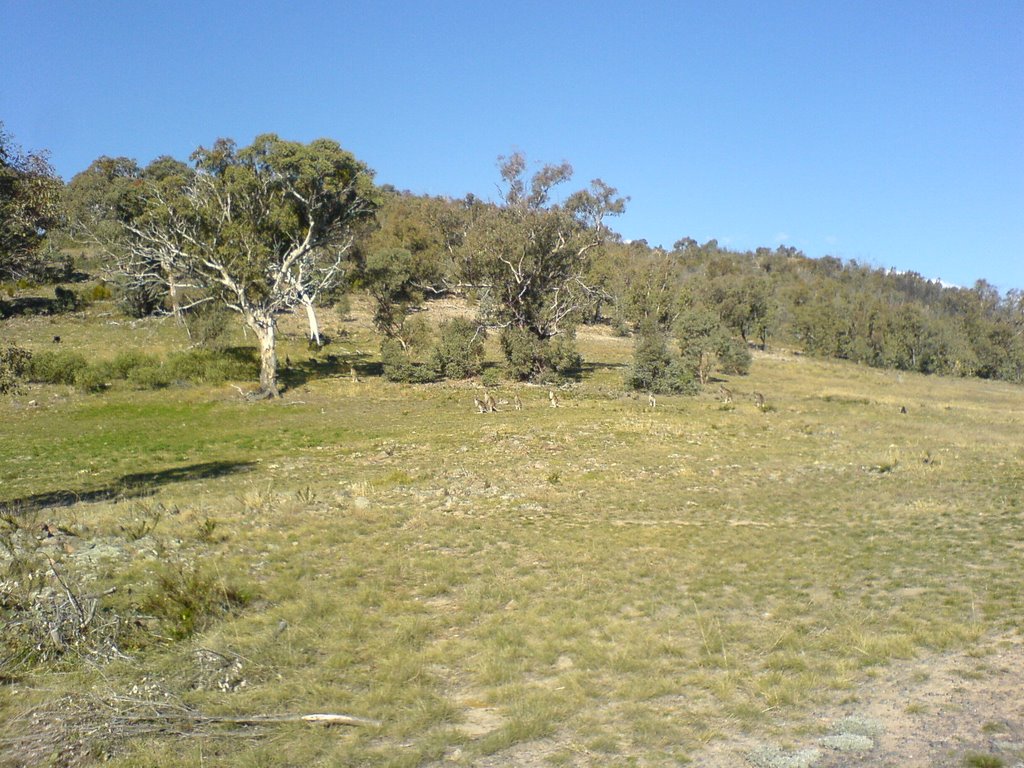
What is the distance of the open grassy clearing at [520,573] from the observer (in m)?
7.01

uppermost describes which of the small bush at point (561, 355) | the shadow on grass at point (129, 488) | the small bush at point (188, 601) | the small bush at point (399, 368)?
the small bush at point (561, 355)

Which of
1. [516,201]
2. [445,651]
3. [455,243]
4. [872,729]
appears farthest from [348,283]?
[872,729]

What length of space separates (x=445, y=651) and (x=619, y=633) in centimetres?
205

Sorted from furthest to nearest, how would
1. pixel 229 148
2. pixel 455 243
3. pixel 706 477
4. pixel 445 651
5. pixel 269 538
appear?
1. pixel 455 243
2. pixel 229 148
3. pixel 706 477
4. pixel 269 538
5. pixel 445 651

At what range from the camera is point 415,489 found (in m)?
17.7

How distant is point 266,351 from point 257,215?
676 centimetres

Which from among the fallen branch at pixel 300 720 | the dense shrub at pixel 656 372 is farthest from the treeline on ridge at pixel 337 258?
the fallen branch at pixel 300 720

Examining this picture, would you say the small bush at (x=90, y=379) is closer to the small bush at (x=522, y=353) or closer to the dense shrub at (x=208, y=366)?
the dense shrub at (x=208, y=366)

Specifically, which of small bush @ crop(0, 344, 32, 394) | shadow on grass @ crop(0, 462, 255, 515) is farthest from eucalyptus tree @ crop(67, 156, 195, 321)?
small bush @ crop(0, 344, 32, 394)

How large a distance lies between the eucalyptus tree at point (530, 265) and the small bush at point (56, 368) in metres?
19.9

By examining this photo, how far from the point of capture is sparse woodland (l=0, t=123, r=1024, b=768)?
267 inches

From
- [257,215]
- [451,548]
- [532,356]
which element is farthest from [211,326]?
[451,548]

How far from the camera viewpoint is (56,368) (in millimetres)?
34812

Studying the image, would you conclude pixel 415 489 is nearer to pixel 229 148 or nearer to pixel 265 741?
pixel 265 741
